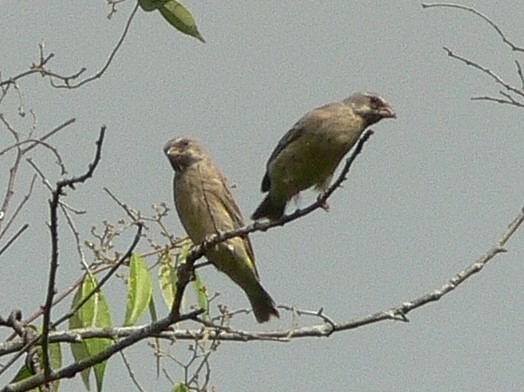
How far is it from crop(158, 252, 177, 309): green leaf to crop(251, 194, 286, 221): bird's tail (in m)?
1.46

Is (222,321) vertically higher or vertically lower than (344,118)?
lower

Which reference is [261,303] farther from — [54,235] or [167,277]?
[54,235]

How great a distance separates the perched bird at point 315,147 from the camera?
5395 millimetres

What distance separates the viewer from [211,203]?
19.3ft

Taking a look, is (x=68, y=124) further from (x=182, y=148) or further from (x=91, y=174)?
(x=182, y=148)

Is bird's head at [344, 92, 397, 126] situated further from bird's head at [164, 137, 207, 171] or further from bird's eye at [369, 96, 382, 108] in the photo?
bird's head at [164, 137, 207, 171]

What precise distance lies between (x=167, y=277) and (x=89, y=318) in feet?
1.35

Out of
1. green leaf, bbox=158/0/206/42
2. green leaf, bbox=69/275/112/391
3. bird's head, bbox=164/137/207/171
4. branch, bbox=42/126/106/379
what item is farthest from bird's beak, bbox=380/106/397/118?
branch, bbox=42/126/106/379

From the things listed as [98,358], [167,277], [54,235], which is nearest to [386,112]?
[167,277]

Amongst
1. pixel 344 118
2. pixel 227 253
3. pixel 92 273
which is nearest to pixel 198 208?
pixel 227 253

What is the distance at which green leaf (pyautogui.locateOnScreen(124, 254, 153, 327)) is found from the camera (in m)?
3.71

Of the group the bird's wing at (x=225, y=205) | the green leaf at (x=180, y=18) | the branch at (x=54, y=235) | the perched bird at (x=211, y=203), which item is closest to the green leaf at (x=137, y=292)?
the branch at (x=54, y=235)

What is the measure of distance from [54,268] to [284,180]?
270cm

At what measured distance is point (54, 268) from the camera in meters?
2.86
